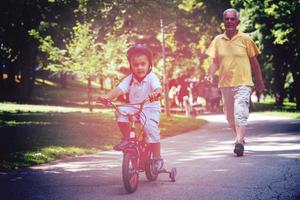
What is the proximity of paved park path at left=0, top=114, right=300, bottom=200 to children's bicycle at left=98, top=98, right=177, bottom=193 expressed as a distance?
4.9 inches

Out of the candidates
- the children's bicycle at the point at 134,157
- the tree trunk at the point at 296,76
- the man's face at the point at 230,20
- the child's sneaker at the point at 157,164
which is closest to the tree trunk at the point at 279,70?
the tree trunk at the point at 296,76

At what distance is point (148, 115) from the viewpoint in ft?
19.5

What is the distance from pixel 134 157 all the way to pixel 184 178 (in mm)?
1088

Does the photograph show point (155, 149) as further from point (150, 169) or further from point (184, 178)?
point (184, 178)

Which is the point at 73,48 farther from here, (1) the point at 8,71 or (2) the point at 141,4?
(1) the point at 8,71

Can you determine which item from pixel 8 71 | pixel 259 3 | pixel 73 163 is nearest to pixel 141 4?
pixel 259 3

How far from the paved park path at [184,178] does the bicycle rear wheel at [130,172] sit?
94 mm

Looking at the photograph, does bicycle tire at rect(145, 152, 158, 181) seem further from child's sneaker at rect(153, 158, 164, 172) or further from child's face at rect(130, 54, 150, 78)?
child's face at rect(130, 54, 150, 78)

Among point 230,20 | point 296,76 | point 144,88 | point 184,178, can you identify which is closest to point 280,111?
point 296,76

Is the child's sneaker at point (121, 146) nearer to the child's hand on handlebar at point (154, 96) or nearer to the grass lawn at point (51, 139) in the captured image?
the child's hand on handlebar at point (154, 96)

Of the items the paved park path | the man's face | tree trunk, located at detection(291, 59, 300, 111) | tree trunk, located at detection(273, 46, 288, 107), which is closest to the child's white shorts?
the paved park path

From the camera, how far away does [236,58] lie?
27.7 ft

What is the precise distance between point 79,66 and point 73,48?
3.03ft

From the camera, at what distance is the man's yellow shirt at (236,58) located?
27.5 feet
